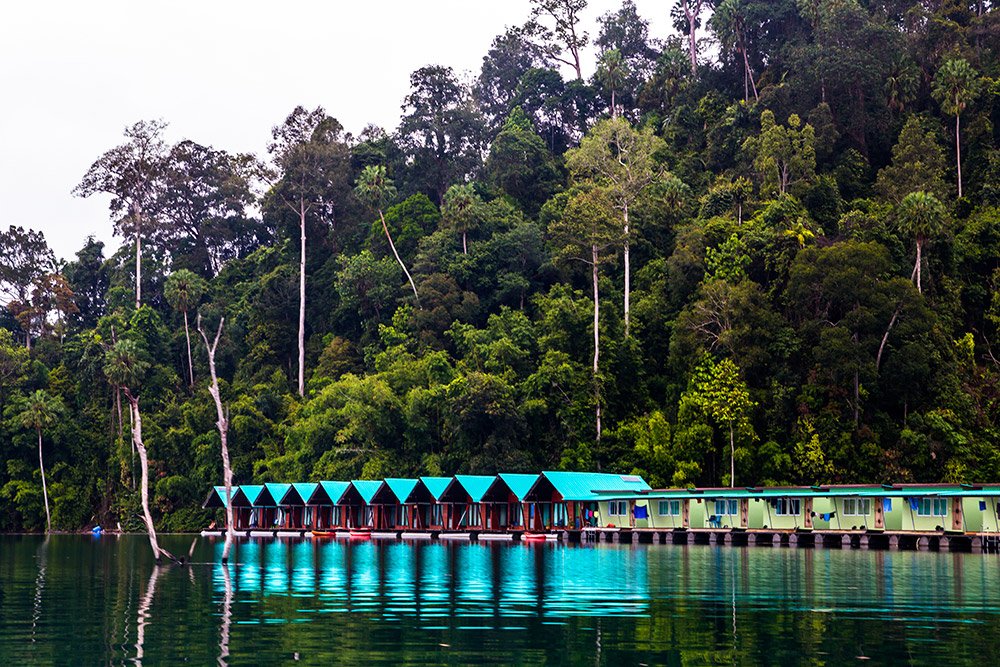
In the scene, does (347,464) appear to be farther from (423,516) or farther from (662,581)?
(662,581)

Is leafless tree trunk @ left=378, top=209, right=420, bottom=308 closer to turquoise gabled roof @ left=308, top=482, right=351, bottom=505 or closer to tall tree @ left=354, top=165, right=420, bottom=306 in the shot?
tall tree @ left=354, top=165, right=420, bottom=306

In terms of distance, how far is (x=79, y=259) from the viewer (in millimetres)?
127125

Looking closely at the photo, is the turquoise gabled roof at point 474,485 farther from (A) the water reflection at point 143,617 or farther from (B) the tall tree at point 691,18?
(B) the tall tree at point 691,18

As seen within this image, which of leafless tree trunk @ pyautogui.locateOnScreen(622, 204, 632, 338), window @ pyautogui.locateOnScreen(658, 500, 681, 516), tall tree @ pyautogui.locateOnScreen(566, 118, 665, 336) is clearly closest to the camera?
window @ pyautogui.locateOnScreen(658, 500, 681, 516)

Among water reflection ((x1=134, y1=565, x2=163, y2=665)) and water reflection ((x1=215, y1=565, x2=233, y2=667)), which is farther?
water reflection ((x1=134, y1=565, x2=163, y2=665))

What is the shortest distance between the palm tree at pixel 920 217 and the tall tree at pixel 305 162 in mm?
56454

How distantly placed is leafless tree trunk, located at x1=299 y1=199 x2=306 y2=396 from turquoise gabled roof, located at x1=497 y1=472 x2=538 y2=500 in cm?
3525

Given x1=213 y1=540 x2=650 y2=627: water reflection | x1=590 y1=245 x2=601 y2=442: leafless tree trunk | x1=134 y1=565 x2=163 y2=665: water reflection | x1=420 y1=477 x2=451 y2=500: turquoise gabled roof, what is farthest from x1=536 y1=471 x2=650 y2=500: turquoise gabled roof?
x1=134 y1=565 x2=163 y2=665: water reflection

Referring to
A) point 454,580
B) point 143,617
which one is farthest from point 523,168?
point 143,617

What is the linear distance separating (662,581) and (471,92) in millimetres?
92846

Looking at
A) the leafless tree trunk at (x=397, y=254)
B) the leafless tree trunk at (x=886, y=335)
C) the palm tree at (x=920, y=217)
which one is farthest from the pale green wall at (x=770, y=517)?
the leafless tree trunk at (x=397, y=254)

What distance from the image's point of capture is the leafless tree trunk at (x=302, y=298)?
102125 mm

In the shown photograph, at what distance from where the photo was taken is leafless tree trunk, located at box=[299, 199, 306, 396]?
10212 centimetres

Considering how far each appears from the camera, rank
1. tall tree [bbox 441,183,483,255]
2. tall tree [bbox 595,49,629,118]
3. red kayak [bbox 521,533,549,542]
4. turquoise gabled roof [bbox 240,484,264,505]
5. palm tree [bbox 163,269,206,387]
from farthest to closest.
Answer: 1. tall tree [bbox 595,49,629,118]
2. palm tree [bbox 163,269,206,387]
3. tall tree [bbox 441,183,483,255]
4. turquoise gabled roof [bbox 240,484,264,505]
5. red kayak [bbox 521,533,549,542]
